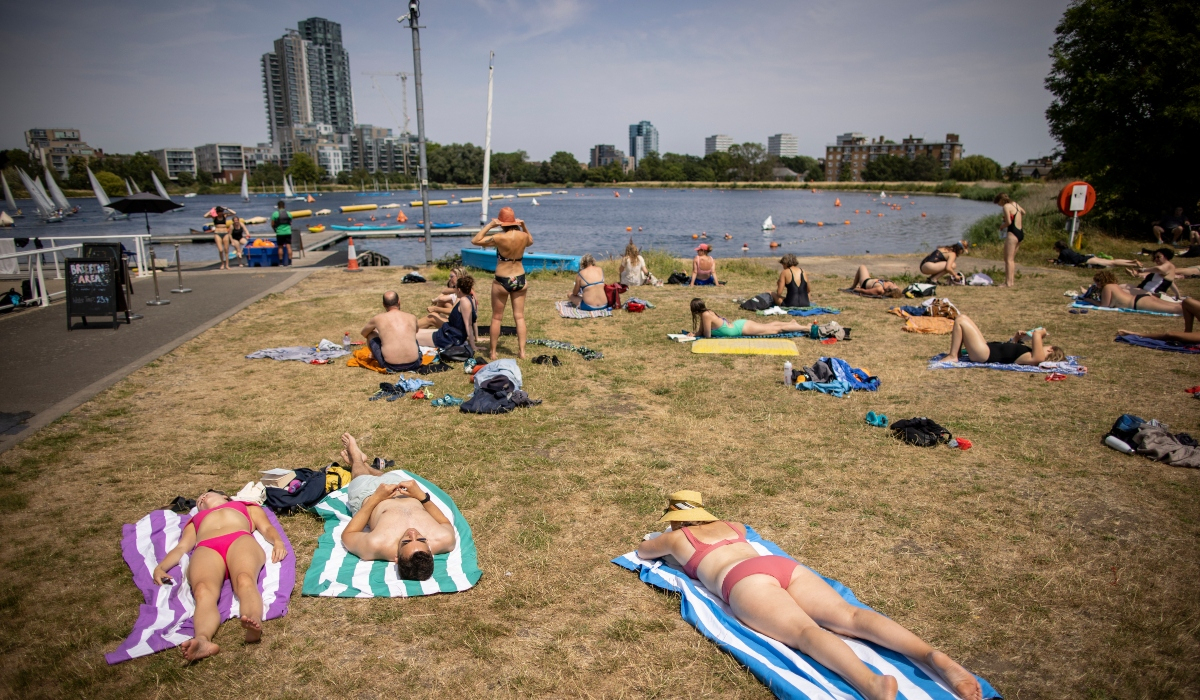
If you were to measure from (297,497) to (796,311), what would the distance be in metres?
8.90

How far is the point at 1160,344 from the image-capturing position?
855 cm

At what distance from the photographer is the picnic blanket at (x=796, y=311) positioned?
36.5 feet

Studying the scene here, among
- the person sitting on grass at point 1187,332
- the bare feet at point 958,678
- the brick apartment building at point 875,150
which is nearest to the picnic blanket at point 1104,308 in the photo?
the person sitting on grass at point 1187,332

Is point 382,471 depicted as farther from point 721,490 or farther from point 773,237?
point 773,237

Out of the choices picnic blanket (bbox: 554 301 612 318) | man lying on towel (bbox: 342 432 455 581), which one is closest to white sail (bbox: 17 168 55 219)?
picnic blanket (bbox: 554 301 612 318)

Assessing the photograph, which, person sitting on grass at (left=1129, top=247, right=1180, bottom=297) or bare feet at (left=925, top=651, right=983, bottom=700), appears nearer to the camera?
bare feet at (left=925, top=651, right=983, bottom=700)

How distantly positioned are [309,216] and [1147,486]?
60.3 meters

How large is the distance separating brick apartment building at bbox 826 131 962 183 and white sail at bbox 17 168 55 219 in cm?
16172

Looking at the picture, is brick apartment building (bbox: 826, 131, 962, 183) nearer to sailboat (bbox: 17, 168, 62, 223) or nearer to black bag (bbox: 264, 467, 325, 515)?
sailboat (bbox: 17, 168, 62, 223)

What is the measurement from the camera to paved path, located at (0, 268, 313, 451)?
265 inches

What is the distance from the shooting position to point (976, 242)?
2238 centimetres

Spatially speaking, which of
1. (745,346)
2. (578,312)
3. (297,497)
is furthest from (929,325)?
(297,497)

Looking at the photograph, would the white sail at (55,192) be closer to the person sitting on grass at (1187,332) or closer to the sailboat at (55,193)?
the sailboat at (55,193)

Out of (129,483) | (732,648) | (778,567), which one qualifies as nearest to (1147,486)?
(778,567)
